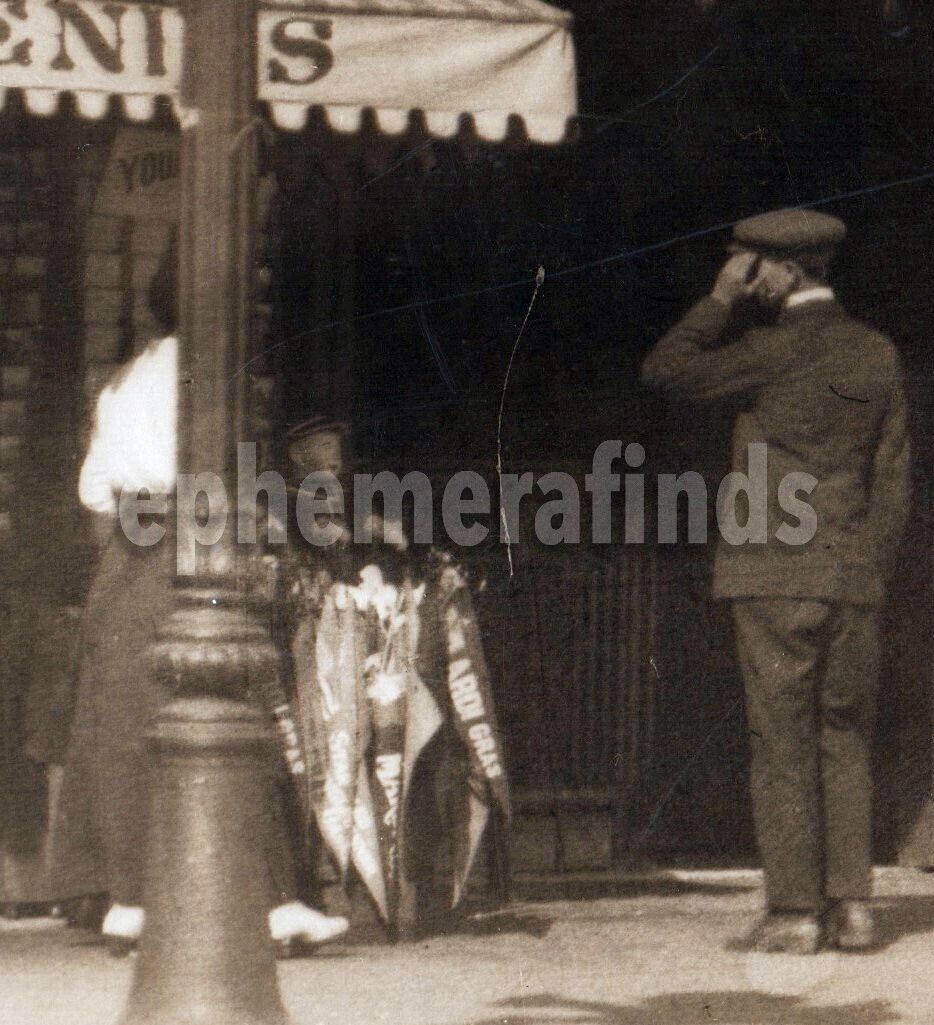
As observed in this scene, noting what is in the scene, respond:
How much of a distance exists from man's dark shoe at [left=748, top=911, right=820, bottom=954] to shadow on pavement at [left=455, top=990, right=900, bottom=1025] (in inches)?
16.9

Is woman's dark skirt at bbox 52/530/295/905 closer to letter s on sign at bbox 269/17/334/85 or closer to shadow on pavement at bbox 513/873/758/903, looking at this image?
shadow on pavement at bbox 513/873/758/903

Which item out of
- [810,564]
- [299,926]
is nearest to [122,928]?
[299,926]

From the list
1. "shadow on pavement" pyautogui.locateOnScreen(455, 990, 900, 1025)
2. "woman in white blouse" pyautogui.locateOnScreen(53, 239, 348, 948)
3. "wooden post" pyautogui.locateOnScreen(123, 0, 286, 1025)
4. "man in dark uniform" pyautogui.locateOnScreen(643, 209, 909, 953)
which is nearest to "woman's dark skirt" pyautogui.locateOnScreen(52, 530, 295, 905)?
"woman in white blouse" pyautogui.locateOnScreen(53, 239, 348, 948)

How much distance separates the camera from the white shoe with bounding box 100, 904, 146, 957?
5707mm

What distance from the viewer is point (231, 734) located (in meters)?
4.37

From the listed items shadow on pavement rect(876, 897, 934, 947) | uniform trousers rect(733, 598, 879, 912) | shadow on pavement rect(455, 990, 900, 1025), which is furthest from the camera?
shadow on pavement rect(876, 897, 934, 947)

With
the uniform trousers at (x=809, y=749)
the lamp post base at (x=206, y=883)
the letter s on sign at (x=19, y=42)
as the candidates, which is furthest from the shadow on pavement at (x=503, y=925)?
the letter s on sign at (x=19, y=42)

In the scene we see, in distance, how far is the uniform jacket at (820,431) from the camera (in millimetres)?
5676

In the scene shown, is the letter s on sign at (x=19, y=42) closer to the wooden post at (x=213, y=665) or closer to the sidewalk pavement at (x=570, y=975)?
the wooden post at (x=213, y=665)

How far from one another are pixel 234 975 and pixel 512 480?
2.94 meters

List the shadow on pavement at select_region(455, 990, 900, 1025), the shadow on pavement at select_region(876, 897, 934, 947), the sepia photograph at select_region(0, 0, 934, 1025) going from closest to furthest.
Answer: the sepia photograph at select_region(0, 0, 934, 1025) < the shadow on pavement at select_region(455, 990, 900, 1025) < the shadow on pavement at select_region(876, 897, 934, 947)

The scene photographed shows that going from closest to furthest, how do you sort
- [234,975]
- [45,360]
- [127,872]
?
[234,975] → [127,872] → [45,360]

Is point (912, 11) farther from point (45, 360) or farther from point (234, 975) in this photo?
point (234, 975)

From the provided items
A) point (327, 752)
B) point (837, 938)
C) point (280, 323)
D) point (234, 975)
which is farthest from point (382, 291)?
point (234, 975)
